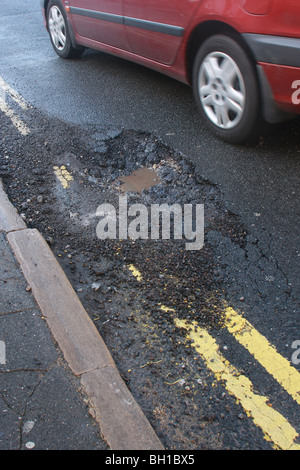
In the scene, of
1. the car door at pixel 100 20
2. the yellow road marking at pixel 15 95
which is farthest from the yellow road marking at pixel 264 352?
the yellow road marking at pixel 15 95

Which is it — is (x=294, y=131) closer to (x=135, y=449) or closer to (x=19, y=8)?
(x=135, y=449)

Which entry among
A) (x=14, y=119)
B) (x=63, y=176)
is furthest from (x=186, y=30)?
(x=14, y=119)

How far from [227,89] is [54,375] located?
2782 millimetres

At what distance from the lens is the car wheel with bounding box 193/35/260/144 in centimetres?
373

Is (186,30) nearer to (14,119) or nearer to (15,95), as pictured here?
(14,119)

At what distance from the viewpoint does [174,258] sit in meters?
3.05

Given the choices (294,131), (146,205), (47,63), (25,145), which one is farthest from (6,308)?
(47,63)

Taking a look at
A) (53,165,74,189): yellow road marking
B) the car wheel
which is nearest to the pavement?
(53,165,74,189): yellow road marking

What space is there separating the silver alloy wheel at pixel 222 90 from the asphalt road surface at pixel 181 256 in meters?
0.24

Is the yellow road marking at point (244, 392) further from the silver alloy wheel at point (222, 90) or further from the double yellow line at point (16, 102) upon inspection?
the double yellow line at point (16, 102)

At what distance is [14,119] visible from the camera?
16.5 ft

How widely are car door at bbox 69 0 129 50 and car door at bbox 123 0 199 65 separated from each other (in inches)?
6.6
